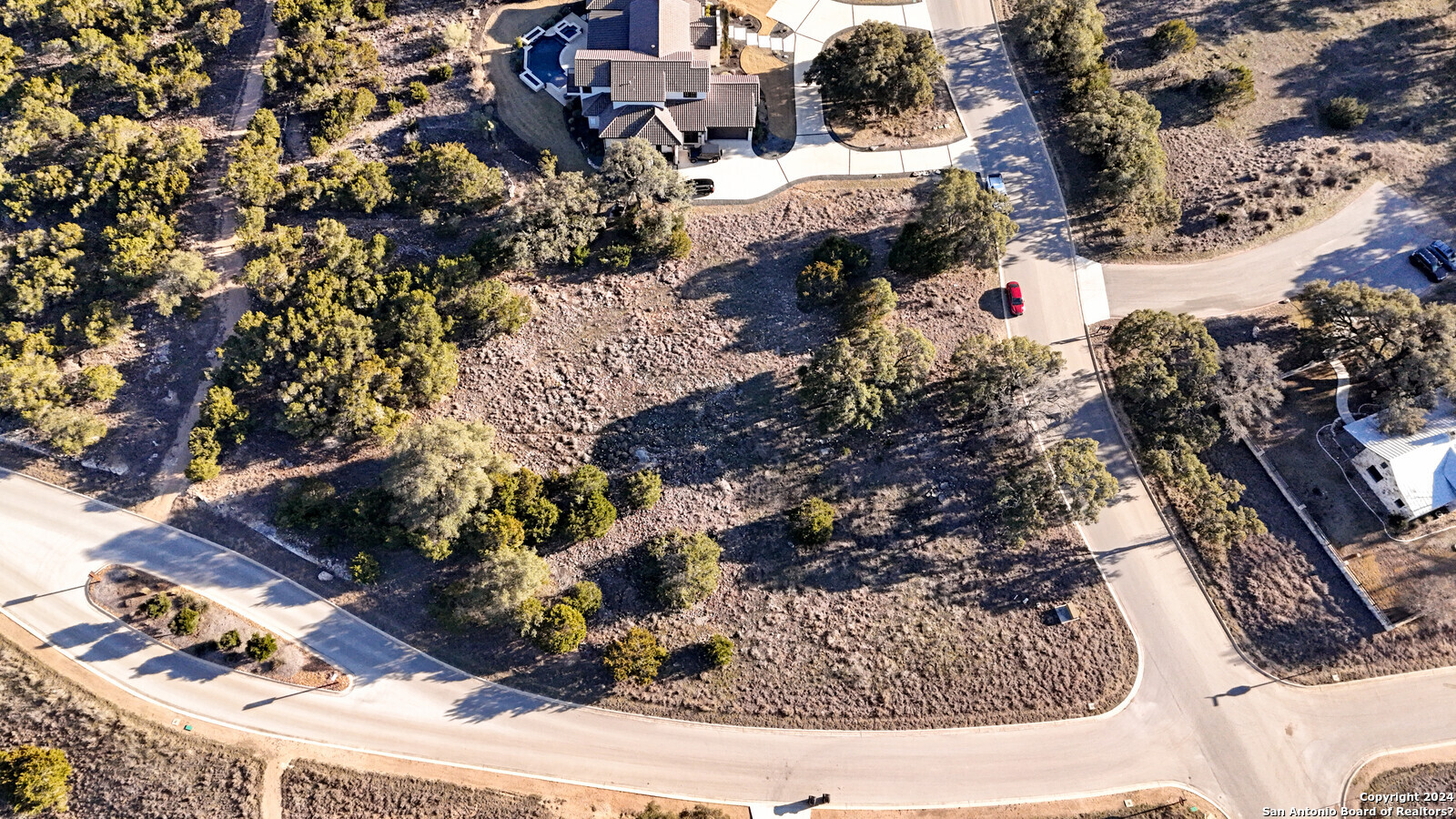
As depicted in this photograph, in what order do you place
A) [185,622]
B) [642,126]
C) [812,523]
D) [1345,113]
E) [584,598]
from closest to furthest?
[185,622], [584,598], [812,523], [642,126], [1345,113]

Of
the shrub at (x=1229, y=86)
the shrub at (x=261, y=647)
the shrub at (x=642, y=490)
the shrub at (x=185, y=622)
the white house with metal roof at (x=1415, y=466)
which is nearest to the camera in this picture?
the shrub at (x=261, y=647)

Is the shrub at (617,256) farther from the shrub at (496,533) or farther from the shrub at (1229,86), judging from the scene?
the shrub at (1229,86)

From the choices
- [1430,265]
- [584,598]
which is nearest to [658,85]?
[584,598]

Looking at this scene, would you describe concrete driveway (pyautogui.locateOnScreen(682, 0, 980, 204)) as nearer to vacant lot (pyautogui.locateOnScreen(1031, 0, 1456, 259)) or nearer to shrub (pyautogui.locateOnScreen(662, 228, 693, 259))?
shrub (pyautogui.locateOnScreen(662, 228, 693, 259))

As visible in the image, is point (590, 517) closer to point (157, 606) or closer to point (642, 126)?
point (157, 606)

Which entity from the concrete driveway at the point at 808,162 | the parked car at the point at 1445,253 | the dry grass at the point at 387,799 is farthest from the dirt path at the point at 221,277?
the parked car at the point at 1445,253
